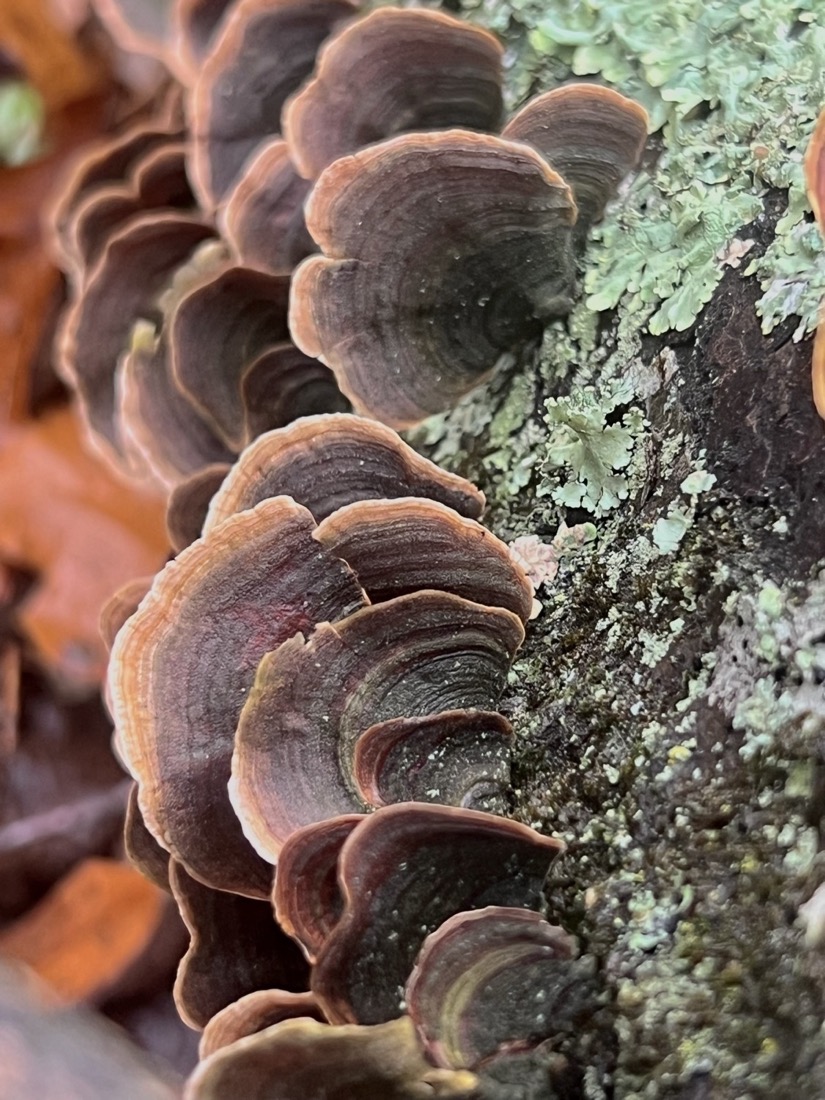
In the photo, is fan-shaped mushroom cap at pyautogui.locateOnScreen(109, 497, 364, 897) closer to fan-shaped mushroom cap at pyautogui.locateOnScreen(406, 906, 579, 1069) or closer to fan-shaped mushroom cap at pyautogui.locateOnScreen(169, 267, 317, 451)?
fan-shaped mushroom cap at pyautogui.locateOnScreen(406, 906, 579, 1069)

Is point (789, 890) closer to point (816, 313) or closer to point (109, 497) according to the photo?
point (816, 313)

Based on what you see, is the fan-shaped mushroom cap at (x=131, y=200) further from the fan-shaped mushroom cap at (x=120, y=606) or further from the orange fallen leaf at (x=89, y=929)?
the orange fallen leaf at (x=89, y=929)

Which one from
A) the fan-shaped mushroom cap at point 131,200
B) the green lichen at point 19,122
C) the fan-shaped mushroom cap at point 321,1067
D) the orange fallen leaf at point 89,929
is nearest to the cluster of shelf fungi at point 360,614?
the fan-shaped mushroom cap at point 321,1067

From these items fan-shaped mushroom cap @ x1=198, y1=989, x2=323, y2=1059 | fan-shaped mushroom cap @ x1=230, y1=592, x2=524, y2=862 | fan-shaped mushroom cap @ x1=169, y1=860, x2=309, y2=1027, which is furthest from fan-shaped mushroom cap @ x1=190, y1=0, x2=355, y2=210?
fan-shaped mushroom cap @ x1=198, y1=989, x2=323, y2=1059

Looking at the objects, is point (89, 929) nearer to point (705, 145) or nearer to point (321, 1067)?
point (321, 1067)

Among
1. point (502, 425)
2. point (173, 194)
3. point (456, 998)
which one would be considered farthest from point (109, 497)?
point (456, 998)

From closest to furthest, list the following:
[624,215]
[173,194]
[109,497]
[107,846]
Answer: [624,215] < [173,194] < [107,846] < [109,497]
